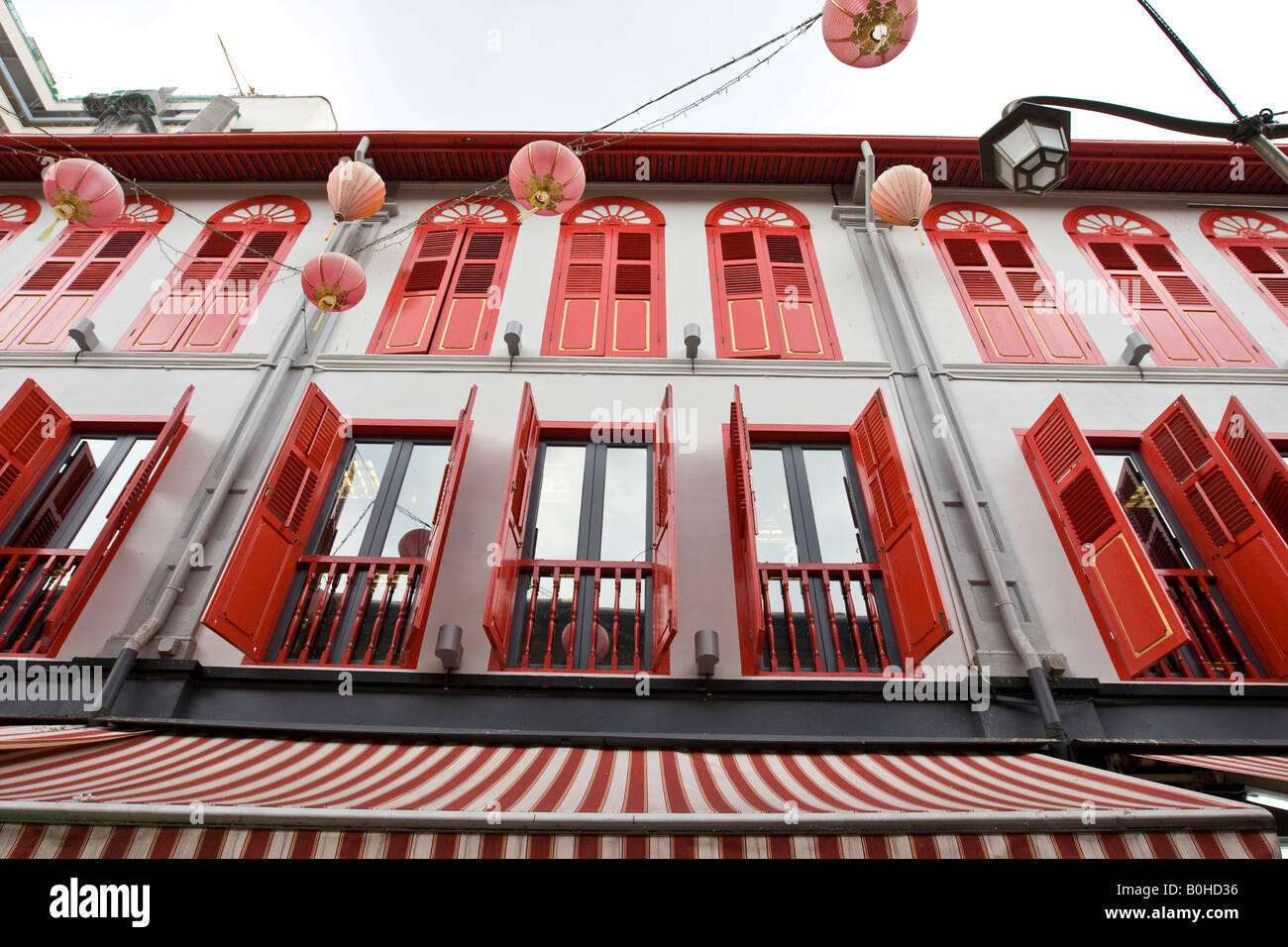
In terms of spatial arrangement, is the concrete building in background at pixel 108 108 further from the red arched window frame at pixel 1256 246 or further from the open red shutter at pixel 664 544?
the red arched window frame at pixel 1256 246

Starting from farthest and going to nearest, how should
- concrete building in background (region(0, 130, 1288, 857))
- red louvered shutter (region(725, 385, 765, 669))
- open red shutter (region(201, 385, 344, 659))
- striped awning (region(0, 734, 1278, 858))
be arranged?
1. red louvered shutter (region(725, 385, 765, 669))
2. open red shutter (region(201, 385, 344, 659))
3. concrete building in background (region(0, 130, 1288, 857))
4. striped awning (region(0, 734, 1278, 858))

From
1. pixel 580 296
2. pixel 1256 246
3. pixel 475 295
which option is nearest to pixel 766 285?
pixel 580 296

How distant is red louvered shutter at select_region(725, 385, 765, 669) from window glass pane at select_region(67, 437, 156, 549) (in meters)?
4.84

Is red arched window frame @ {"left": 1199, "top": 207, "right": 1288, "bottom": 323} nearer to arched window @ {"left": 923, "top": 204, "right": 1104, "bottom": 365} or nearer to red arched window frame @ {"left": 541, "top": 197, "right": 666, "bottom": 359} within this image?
arched window @ {"left": 923, "top": 204, "right": 1104, "bottom": 365}

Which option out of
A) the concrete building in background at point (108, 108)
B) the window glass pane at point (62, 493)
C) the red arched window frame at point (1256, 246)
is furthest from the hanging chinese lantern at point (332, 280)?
the concrete building in background at point (108, 108)

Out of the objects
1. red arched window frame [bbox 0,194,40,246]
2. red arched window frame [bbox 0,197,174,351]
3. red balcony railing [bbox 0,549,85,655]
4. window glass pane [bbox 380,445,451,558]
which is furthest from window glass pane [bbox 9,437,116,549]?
red arched window frame [bbox 0,194,40,246]

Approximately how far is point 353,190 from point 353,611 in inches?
184

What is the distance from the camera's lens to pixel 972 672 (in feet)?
16.7

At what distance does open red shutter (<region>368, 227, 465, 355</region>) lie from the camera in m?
7.75

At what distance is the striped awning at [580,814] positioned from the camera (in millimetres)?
2754

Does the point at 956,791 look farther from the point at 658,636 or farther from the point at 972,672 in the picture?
the point at 658,636

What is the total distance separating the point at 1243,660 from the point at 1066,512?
150 centimetres

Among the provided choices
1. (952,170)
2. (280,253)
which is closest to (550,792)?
(280,253)

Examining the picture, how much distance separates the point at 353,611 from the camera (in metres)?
5.49
